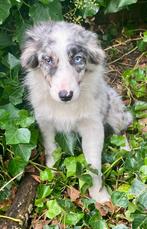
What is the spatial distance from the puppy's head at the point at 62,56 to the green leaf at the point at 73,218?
765mm

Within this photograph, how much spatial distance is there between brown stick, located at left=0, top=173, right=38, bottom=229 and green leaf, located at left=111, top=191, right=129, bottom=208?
639mm

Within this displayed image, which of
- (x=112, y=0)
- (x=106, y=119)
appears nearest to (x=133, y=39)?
(x=112, y=0)

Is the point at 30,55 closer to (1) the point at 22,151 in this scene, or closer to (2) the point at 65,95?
(2) the point at 65,95

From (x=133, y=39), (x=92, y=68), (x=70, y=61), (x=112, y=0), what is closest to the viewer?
(x=70, y=61)

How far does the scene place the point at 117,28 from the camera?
5855 millimetres

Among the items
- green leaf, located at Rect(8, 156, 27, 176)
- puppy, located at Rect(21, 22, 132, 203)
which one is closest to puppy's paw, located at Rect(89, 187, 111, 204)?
puppy, located at Rect(21, 22, 132, 203)

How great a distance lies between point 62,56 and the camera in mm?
3602

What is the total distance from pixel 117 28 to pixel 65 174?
2.23 metres

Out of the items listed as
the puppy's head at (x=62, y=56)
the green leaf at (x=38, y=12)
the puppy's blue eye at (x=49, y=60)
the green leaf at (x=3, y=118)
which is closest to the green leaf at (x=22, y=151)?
the green leaf at (x=3, y=118)

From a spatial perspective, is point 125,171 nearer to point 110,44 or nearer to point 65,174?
point 65,174

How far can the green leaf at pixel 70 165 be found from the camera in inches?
157

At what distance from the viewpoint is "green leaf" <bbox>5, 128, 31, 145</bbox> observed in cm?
382

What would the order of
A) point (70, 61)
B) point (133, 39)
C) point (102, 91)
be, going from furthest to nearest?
point (133, 39), point (102, 91), point (70, 61)

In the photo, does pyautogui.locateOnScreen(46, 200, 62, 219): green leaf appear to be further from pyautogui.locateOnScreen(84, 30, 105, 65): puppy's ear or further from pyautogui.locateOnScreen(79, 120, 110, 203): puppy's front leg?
pyautogui.locateOnScreen(84, 30, 105, 65): puppy's ear
